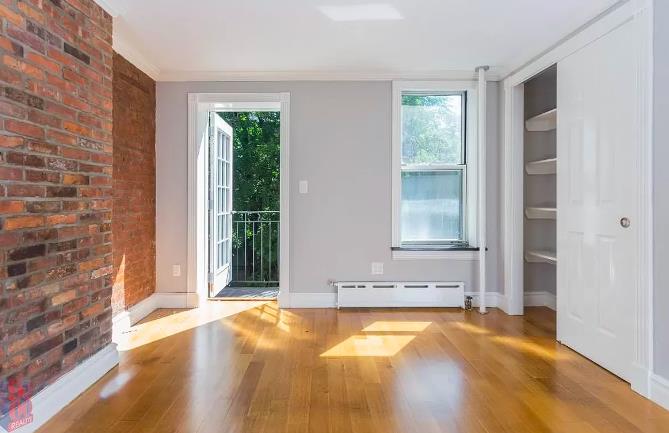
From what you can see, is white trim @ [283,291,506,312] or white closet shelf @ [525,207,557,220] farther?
white trim @ [283,291,506,312]

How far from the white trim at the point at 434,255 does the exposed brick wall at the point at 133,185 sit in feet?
7.79

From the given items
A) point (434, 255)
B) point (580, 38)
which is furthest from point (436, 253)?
point (580, 38)

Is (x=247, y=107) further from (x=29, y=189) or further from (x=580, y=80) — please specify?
(x=580, y=80)

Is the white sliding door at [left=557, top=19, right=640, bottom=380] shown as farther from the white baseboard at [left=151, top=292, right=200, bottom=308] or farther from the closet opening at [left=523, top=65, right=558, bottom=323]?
the white baseboard at [left=151, top=292, right=200, bottom=308]

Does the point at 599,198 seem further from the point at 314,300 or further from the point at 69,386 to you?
the point at 69,386

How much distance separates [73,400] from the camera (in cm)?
218

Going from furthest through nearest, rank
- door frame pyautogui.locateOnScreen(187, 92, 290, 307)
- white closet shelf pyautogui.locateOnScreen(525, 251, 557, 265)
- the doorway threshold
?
the doorway threshold, door frame pyautogui.locateOnScreen(187, 92, 290, 307), white closet shelf pyautogui.locateOnScreen(525, 251, 557, 265)

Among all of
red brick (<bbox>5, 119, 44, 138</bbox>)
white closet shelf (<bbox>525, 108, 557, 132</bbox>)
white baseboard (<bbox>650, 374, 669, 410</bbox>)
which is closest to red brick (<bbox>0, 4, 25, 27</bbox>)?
red brick (<bbox>5, 119, 44, 138</bbox>)

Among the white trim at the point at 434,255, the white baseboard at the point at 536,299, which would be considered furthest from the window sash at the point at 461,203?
the white baseboard at the point at 536,299

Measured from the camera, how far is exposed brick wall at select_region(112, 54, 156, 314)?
10.9 ft

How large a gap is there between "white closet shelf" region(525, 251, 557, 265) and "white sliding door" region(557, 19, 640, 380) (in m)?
0.54

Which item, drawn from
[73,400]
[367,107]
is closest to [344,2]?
[367,107]

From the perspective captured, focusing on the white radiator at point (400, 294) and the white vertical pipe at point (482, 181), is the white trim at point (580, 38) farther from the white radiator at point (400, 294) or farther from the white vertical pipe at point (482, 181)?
the white radiator at point (400, 294)

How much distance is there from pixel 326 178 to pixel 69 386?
2645mm
